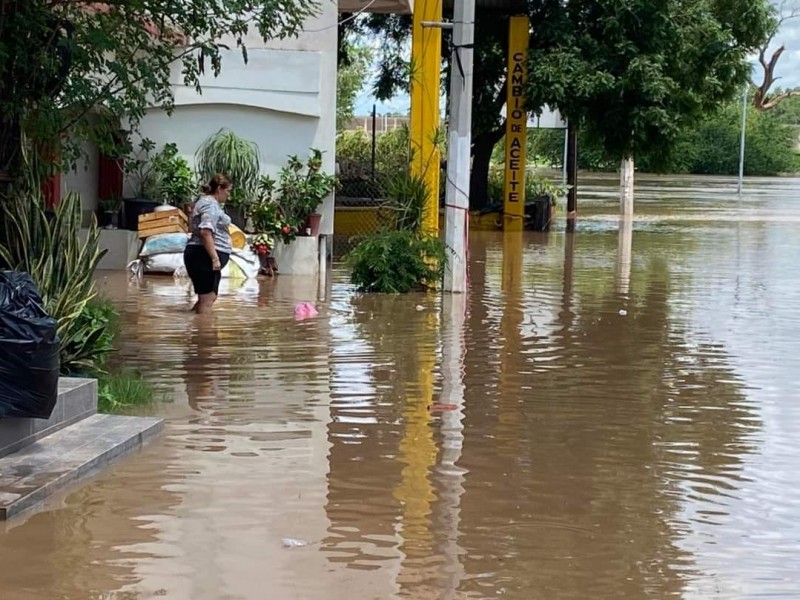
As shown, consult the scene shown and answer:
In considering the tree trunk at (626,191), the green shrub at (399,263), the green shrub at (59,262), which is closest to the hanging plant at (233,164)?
the green shrub at (399,263)

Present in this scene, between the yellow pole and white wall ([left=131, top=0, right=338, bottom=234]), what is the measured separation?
2.40 metres

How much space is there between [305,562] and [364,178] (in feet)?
60.9

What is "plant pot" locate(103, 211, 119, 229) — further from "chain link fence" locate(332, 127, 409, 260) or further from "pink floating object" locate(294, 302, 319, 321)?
"pink floating object" locate(294, 302, 319, 321)

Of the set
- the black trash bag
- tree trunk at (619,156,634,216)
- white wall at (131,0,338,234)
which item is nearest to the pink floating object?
white wall at (131,0,338,234)

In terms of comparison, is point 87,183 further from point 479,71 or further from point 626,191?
point 626,191

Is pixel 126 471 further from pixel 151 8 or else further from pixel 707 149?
pixel 707 149

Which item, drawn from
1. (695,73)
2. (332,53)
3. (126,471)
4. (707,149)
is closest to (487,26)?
(695,73)

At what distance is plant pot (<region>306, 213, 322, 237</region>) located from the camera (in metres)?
17.3

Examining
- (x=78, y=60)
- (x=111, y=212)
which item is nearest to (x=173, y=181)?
(x=111, y=212)

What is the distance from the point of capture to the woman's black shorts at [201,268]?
11719 mm

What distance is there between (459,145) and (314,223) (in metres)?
3.77

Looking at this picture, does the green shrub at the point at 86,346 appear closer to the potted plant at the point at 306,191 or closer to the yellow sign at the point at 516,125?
the potted plant at the point at 306,191

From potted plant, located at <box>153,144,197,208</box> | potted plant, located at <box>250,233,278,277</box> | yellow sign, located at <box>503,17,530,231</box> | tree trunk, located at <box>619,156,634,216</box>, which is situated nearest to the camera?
potted plant, located at <box>250,233,278,277</box>

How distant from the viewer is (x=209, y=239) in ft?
37.9
